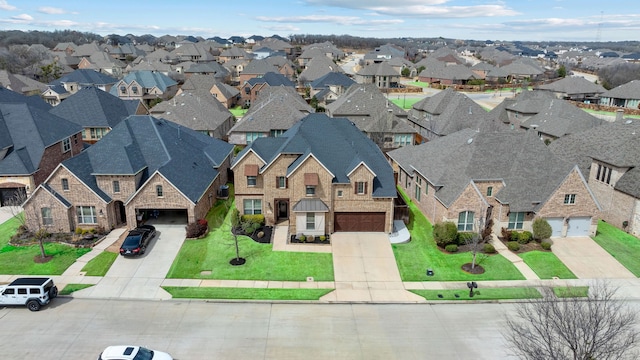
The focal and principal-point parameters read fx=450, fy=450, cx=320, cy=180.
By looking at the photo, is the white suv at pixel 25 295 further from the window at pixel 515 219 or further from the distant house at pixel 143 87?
the distant house at pixel 143 87

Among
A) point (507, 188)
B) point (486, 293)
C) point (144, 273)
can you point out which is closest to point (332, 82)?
point (507, 188)

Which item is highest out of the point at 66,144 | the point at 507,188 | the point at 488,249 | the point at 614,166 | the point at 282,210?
the point at 614,166

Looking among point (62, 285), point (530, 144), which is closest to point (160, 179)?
point (62, 285)

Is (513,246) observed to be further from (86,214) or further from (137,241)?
(86,214)

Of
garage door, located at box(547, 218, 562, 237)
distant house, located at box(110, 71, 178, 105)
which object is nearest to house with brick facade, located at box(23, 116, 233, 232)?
garage door, located at box(547, 218, 562, 237)

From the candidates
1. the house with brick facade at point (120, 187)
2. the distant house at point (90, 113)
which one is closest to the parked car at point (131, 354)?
the house with brick facade at point (120, 187)
